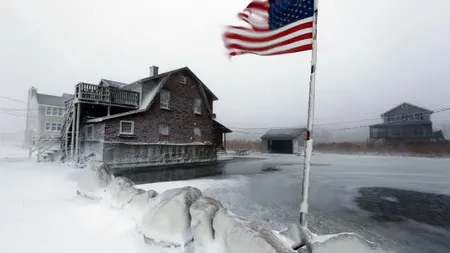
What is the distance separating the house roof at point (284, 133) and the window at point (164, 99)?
91.2 feet

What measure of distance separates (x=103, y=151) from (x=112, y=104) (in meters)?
4.01

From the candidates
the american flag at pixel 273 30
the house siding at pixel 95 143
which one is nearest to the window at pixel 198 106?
the house siding at pixel 95 143

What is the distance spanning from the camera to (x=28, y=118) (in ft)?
139

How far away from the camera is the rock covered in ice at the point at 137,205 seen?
4.91 metres

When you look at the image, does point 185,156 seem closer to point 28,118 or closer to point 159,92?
point 159,92

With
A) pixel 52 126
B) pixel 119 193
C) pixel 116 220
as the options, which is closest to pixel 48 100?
pixel 52 126

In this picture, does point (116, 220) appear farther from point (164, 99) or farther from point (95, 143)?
point (164, 99)

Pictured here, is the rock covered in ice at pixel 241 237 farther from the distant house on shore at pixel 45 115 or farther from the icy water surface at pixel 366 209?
the distant house on shore at pixel 45 115

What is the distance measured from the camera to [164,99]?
71.4 feet

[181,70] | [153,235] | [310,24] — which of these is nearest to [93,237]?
[153,235]

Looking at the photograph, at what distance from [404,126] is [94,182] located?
50920 mm

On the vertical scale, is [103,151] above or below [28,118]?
below

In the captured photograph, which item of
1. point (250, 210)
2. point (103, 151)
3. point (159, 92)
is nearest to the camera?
point (250, 210)

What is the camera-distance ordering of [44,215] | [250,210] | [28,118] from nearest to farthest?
[44,215] → [250,210] → [28,118]
